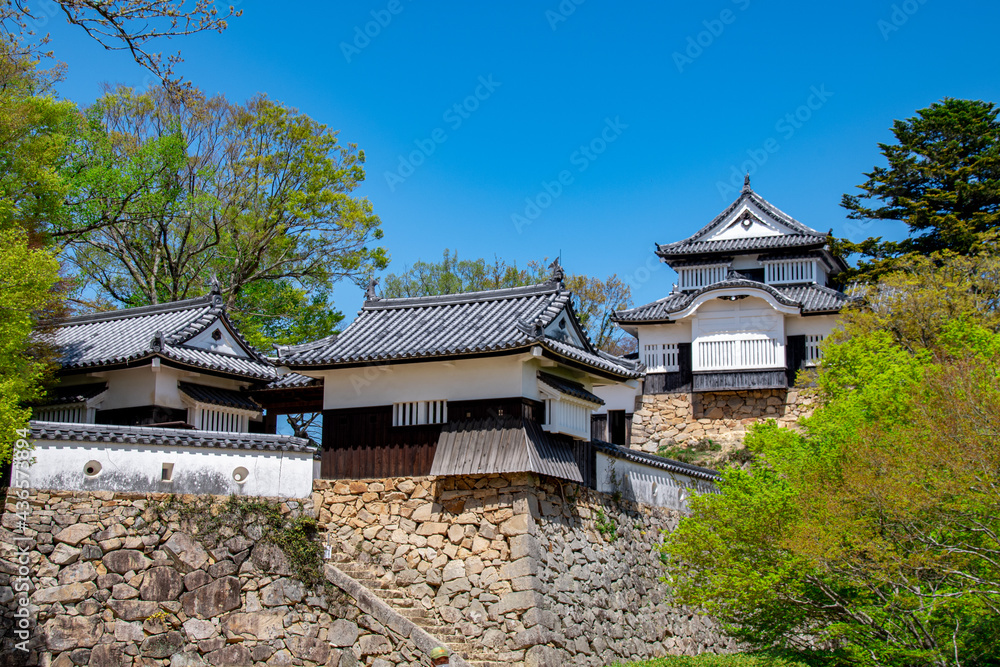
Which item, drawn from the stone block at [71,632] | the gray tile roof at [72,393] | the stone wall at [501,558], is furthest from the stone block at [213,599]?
the gray tile roof at [72,393]

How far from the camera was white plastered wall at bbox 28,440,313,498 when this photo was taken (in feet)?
54.7

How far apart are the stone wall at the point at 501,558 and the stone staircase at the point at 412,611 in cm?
6

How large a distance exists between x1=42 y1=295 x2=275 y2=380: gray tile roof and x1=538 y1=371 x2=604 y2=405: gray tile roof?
7.03m

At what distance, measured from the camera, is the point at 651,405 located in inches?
1312

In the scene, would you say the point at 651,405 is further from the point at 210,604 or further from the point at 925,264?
the point at 210,604

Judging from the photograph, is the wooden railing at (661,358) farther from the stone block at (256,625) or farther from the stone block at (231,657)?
the stone block at (231,657)

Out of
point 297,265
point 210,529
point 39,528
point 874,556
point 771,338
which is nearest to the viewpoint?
point 874,556

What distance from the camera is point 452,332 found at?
797 inches

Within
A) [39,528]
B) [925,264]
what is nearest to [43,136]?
[39,528]

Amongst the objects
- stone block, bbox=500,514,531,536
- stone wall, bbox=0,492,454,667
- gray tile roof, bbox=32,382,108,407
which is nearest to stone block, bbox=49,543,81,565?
stone wall, bbox=0,492,454,667

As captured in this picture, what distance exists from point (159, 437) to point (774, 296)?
67.8 ft

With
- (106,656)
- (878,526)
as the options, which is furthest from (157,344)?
(878,526)

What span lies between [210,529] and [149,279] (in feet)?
60.8

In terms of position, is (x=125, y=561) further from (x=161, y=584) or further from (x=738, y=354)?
(x=738, y=354)
